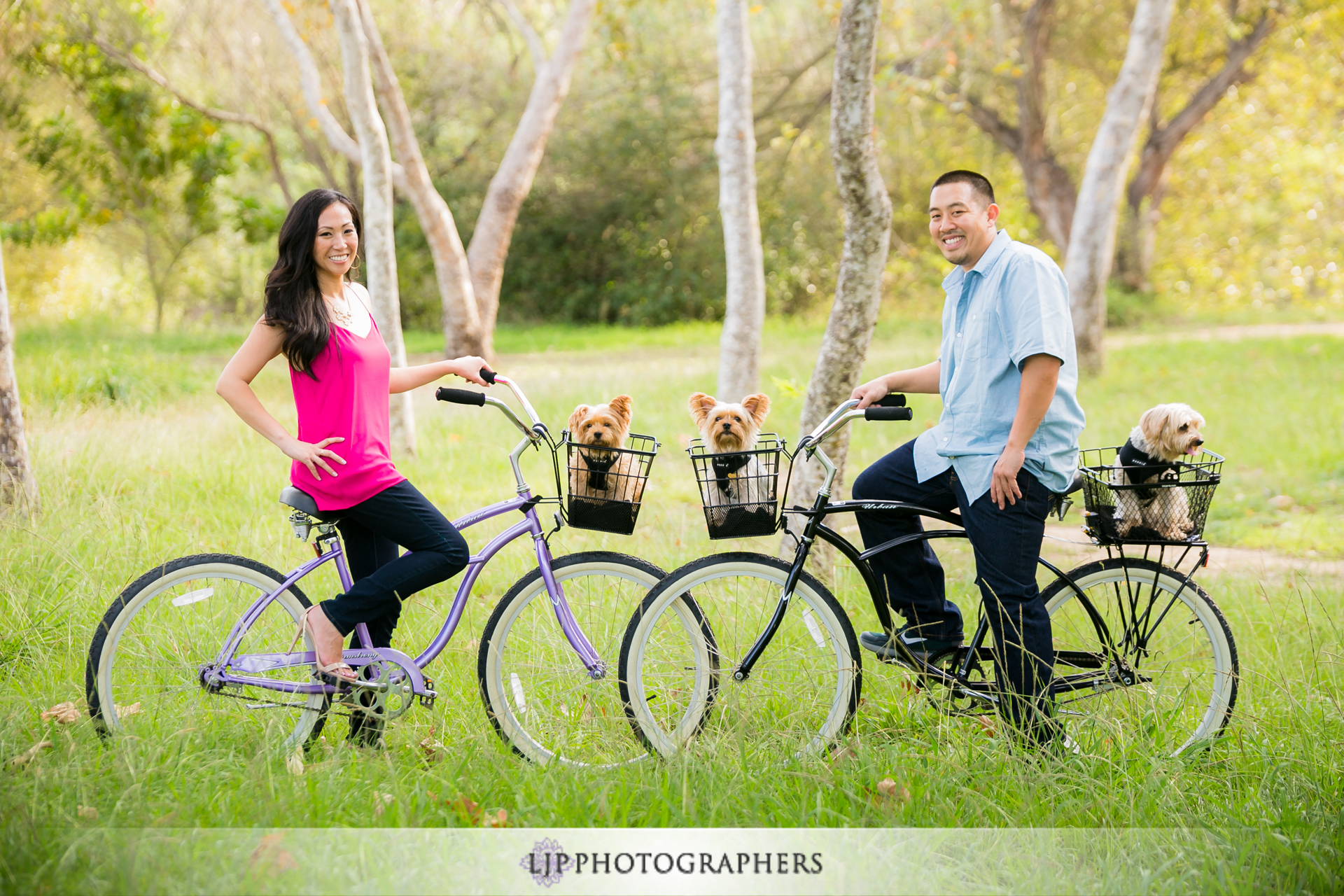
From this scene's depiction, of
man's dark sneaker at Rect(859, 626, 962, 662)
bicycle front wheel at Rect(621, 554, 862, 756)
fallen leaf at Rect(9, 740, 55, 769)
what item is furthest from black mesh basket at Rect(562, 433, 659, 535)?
fallen leaf at Rect(9, 740, 55, 769)

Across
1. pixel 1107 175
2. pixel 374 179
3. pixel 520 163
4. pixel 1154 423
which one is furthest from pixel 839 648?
pixel 520 163

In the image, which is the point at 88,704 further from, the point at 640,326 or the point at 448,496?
the point at 640,326

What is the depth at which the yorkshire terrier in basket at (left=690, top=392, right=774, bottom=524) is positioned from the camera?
10.2ft

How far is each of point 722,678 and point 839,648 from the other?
0.41 metres

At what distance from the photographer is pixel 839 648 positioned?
3270 mm

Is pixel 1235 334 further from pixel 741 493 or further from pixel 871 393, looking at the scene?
pixel 741 493

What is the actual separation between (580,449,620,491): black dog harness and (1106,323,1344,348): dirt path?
48.0 ft

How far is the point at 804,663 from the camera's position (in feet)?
11.9

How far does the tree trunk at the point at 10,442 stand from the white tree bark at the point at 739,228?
5260 mm

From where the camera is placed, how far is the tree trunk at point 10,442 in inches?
214

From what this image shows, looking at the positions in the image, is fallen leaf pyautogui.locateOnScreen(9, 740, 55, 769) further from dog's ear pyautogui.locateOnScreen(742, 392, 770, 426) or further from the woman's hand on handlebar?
the woman's hand on handlebar

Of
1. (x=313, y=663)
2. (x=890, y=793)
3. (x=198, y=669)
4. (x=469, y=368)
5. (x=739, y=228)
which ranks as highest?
(x=739, y=228)

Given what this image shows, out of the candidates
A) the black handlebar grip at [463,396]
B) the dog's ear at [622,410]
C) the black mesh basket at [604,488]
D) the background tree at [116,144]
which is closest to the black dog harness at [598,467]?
the black mesh basket at [604,488]

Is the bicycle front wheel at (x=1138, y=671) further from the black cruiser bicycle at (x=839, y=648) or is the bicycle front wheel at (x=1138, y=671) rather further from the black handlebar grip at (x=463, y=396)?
the black handlebar grip at (x=463, y=396)
